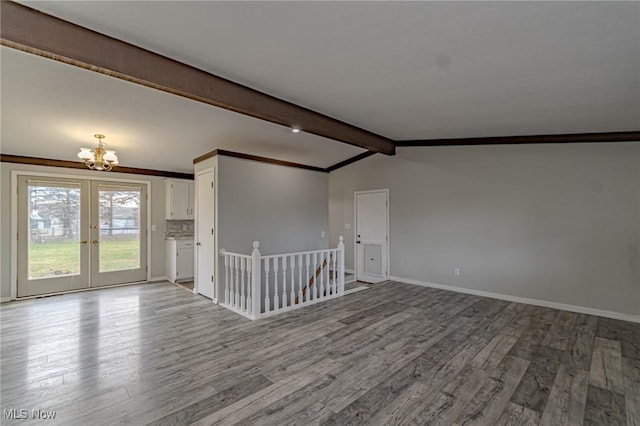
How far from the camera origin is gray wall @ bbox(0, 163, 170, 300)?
4906 millimetres

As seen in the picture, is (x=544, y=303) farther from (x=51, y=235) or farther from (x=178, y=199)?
(x=51, y=235)

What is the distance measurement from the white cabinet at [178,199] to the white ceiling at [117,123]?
27.5 inches

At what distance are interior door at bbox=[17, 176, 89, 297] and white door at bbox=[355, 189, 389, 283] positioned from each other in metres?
5.58

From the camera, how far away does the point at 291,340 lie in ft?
10.9

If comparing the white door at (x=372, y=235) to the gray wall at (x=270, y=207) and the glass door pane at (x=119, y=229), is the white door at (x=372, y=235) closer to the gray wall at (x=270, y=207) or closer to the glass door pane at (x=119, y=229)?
the gray wall at (x=270, y=207)

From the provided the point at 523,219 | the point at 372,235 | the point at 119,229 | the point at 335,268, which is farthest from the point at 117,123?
the point at 523,219

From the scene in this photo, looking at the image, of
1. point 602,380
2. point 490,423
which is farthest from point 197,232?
point 602,380

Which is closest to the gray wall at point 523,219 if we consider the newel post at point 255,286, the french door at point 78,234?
the newel post at point 255,286

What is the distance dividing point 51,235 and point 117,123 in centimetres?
312

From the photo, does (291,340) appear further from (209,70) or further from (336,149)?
(336,149)

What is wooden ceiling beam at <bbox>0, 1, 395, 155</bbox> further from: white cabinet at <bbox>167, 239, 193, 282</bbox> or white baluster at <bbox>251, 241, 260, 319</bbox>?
white cabinet at <bbox>167, 239, 193, 282</bbox>

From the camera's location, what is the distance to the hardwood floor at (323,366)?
7.01ft

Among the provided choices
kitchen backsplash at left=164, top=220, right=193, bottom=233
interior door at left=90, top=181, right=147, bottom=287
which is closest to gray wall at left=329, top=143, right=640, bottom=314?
kitchen backsplash at left=164, top=220, right=193, bottom=233

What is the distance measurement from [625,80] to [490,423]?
10.1 ft
